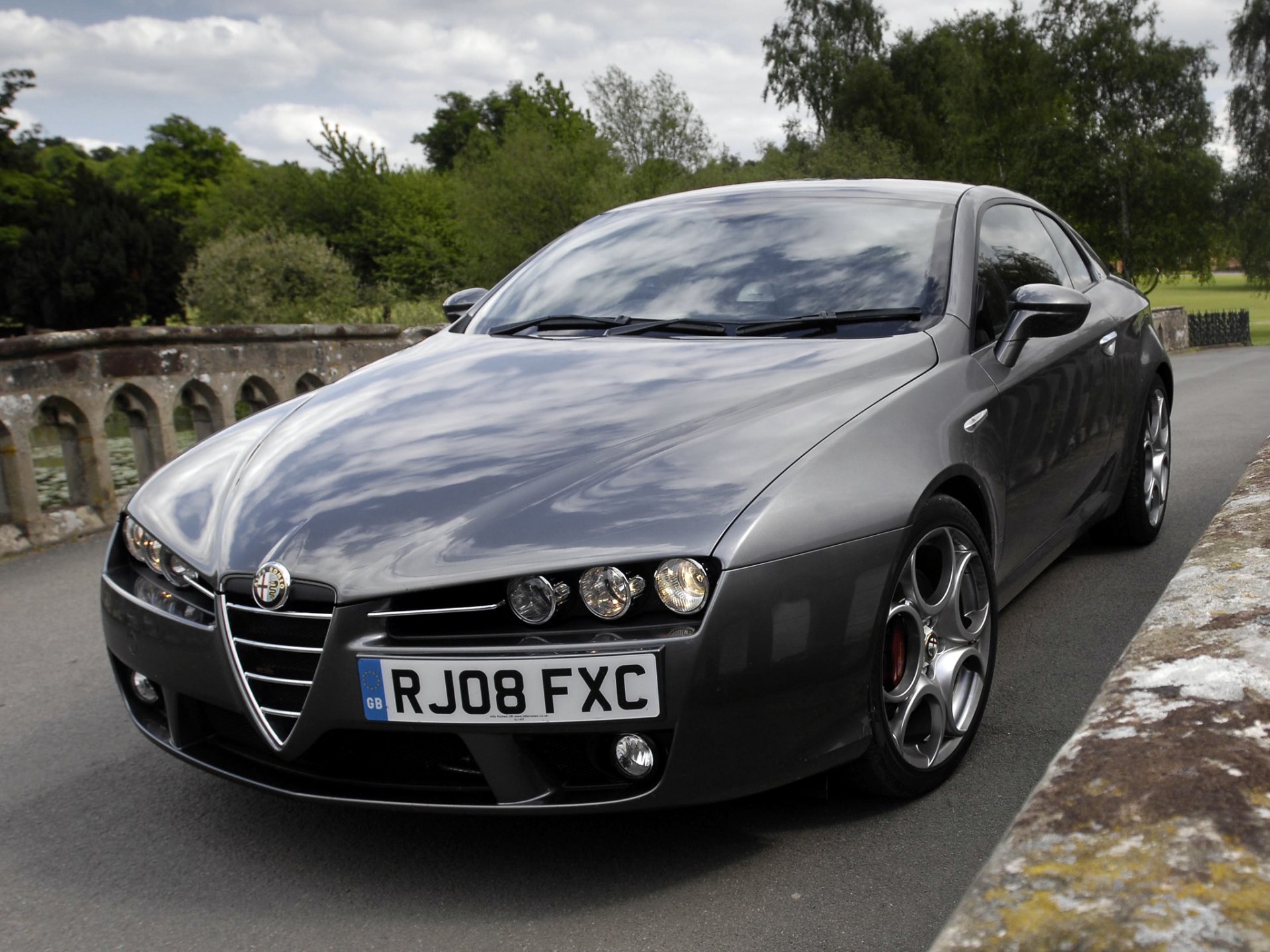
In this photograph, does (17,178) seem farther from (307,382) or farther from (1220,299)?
(1220,299)

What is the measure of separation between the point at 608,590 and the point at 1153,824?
3.47 feet

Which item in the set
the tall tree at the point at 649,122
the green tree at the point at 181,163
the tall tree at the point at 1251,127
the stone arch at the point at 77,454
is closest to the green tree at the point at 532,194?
the tall tree at the point at 649,122

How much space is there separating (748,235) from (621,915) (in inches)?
84.6

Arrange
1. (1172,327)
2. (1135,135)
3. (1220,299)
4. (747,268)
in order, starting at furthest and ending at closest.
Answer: (1220,299) < (1135,135) < (1172,327) < (747,268)

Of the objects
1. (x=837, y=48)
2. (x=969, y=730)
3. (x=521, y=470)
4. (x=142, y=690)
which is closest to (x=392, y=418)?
(x=521, y=470)

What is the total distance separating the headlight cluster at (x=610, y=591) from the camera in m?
2.37

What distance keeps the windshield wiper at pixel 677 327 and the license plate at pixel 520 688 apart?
1.36 meters

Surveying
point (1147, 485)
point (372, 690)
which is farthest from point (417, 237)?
point (372, 690)

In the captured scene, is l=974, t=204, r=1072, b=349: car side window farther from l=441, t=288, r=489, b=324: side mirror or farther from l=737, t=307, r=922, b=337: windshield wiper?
l=441, t=288, r=489, b=324: side mirror

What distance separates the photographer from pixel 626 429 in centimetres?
281

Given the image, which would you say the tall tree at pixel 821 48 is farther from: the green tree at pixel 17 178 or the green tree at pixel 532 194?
the green tree at pixel 17 178

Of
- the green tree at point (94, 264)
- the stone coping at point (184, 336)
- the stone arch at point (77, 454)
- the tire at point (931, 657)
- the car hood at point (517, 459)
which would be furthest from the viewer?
the green tree at point (94, 264)

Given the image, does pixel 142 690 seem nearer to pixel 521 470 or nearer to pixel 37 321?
pixel 521 470

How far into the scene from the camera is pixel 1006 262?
412cm
